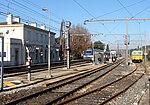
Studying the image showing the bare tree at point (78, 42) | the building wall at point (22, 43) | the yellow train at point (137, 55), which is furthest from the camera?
the bare tree at point (78, 42)

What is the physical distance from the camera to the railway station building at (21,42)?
5650 cm

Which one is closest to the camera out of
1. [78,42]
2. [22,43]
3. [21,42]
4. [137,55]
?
[21,42]

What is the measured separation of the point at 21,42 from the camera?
6241 centimetres

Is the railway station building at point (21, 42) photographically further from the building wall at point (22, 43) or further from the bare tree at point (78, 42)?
the bare tree at point (78, 42)

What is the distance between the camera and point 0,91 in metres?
17.2

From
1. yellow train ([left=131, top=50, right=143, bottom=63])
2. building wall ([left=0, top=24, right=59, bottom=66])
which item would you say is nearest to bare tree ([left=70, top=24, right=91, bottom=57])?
building wall ([left=0, top=24, right=59, bottom=66])

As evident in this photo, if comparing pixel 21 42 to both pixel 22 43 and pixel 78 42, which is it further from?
pixel 78 42

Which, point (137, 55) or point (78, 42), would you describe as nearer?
point (137, 55)

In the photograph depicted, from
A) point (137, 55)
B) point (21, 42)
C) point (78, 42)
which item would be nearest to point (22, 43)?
point (21, 42)

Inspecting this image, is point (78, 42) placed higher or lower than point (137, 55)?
higher

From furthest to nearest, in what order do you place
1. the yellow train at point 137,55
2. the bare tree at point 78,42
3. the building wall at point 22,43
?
the bare tree at point 78,42 → the yellow train at point 137,55 → the building wall at point 22,43

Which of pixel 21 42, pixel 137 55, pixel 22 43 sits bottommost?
pixel 137 55

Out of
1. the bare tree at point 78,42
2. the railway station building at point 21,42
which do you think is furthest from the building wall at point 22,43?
the bare tree at point 78,42

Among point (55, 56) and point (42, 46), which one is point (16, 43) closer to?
point (42, 46)
